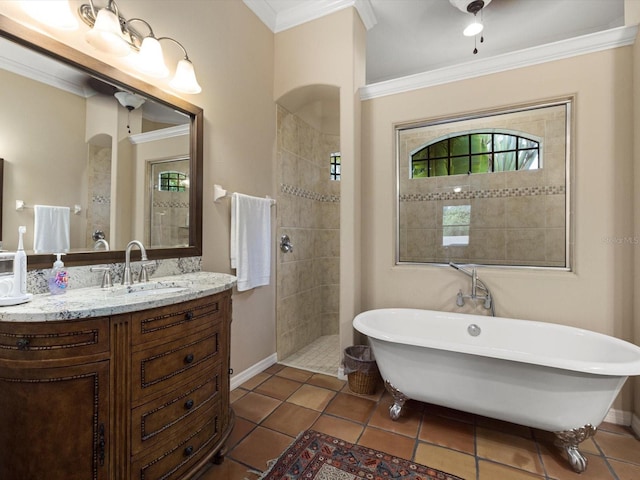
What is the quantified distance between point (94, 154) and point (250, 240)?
110cm

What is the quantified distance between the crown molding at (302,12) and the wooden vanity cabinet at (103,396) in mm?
2467

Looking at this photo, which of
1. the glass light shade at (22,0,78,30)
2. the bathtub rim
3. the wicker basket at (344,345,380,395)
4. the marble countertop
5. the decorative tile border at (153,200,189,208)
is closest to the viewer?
the marble countertop

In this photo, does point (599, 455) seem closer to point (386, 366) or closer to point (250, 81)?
point (386, 366)

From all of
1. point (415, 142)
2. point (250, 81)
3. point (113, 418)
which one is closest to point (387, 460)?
point (113, 418)

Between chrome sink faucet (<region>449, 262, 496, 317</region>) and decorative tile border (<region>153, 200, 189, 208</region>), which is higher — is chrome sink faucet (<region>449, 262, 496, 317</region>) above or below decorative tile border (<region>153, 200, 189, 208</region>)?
below

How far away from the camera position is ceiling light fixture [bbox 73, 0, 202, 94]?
4.42ft

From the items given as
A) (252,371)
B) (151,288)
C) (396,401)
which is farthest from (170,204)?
(396,401)

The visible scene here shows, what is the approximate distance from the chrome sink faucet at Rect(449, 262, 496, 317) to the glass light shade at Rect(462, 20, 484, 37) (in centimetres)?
209

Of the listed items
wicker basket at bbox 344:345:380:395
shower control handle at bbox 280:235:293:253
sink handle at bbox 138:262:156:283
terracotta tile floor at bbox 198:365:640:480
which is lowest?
terracotta tile floor at bbox 198:365:640:480

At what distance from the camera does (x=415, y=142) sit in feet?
8.43

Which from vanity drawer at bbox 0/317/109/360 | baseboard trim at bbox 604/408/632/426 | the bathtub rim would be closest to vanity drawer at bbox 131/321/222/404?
vanity drawer at bbox 0/317/109/360

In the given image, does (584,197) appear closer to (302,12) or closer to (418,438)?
(418,438)

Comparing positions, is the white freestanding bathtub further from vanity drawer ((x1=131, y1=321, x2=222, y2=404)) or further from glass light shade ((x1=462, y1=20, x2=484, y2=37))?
glass light shade ((x1=462, y1=20, x2=484, y2=37))

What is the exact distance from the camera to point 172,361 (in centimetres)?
123
